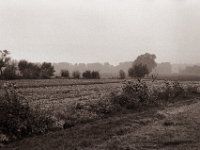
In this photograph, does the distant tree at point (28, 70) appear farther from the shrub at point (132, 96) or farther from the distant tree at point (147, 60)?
the distant tree at point (147, 60)

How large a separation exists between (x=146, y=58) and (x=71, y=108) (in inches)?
4235

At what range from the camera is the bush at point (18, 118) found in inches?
682

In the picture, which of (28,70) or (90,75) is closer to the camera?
(28,70)

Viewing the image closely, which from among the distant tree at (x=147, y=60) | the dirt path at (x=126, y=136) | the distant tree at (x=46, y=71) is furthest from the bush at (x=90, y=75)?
the distant tree at (x=147, y=60)

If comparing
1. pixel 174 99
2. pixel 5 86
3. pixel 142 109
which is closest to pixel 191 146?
pixel 5 86

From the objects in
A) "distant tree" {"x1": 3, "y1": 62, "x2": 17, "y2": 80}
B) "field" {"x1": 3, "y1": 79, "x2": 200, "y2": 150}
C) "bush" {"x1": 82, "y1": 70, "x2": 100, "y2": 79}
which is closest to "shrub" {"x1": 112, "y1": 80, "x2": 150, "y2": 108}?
"field" {"x1": 3, "y1": 79, "x2": 200, "y2": 150}

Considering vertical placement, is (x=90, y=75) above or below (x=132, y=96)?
above

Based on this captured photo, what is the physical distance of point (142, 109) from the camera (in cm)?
2706

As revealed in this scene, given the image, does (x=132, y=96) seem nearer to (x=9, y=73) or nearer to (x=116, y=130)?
(x=116, y=130)

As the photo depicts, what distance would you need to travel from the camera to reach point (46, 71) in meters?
65.4

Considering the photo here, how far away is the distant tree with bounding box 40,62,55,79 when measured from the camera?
208 ft

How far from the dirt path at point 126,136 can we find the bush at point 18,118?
0.82 m

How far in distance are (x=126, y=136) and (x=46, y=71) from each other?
49.4 meters

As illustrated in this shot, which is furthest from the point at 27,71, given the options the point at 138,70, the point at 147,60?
the point at 147,60
